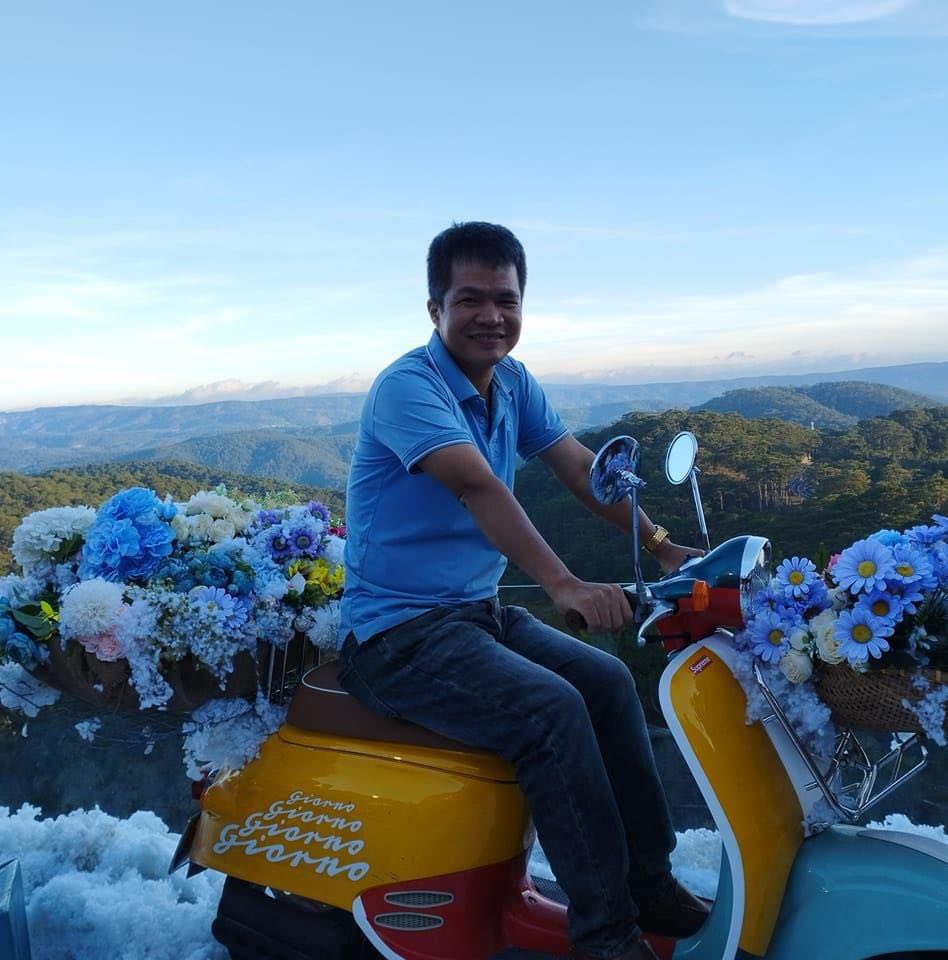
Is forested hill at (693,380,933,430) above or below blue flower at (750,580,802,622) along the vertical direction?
above

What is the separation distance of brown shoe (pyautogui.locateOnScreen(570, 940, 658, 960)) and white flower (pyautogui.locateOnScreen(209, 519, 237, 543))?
52.1 inches

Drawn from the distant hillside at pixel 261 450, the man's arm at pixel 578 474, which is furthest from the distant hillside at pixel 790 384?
the distant hillside at pixel 261 450

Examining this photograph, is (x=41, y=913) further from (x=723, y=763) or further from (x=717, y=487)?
(x=717, y=487)

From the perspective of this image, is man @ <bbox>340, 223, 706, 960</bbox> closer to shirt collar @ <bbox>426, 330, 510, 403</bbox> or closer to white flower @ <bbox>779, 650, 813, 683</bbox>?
shirt collar @ <bbox>426, 330, 510, 403</bbox>

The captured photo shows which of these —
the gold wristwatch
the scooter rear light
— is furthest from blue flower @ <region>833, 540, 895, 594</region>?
the gold wristwatch

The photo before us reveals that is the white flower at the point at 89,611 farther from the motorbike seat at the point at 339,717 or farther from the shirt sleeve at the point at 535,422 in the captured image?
the shirt sleeve at the point at 535,422

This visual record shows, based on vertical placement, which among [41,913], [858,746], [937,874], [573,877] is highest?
[858,746]

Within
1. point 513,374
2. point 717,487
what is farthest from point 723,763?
point 717,487

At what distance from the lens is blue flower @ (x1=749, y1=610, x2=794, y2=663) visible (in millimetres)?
1515

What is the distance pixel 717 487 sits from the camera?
518 cm

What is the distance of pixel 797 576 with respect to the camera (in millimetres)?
1536

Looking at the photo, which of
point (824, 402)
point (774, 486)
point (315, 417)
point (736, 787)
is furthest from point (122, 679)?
point (315, 417)

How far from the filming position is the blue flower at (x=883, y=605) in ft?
4.57

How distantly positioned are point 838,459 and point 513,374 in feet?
13.6
